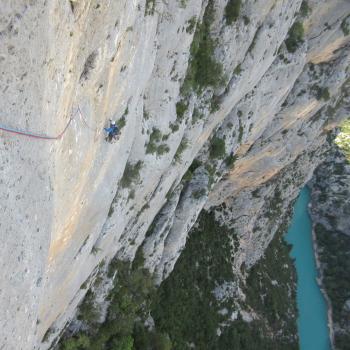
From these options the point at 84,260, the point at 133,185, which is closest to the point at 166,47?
the point at 133,185

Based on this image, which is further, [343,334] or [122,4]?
[343,334]

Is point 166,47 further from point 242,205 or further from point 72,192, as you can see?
point 242,205

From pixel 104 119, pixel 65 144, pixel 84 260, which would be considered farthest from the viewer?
pixel 84 260

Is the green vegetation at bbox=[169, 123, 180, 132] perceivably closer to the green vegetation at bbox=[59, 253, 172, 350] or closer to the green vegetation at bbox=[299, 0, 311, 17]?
the green vegetation at bbox=[59, 253, 172, 350]

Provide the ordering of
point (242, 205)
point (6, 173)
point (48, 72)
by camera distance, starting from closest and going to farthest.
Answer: point (6, 173) → point (48, 72) → point (242, 205)

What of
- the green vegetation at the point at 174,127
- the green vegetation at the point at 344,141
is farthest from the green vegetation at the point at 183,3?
the green vegetation at the point at 344,141

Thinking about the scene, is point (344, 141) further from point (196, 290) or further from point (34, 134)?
point (34, 134)
